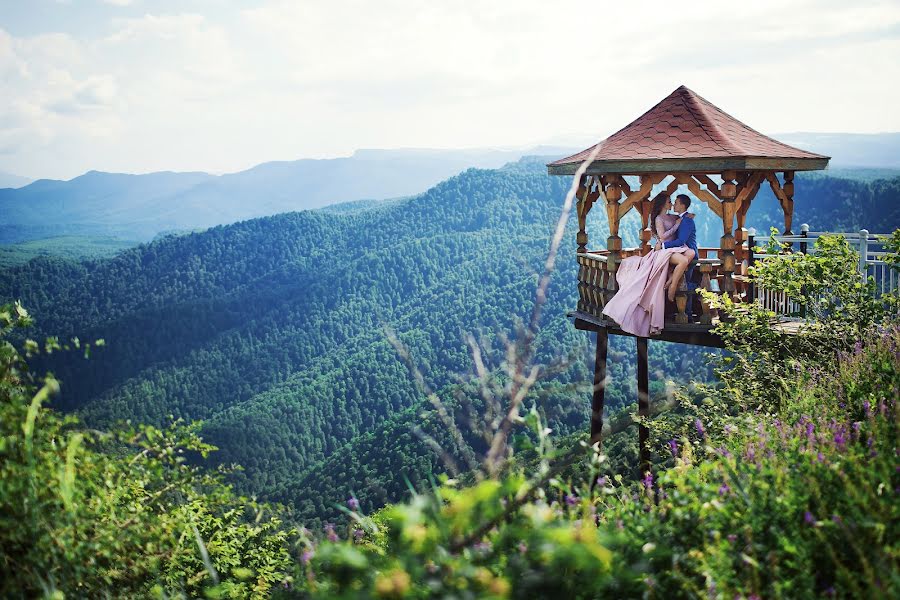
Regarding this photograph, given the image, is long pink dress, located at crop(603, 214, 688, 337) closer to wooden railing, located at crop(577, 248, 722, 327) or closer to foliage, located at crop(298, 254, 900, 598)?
wooden railing, located at crop(577, 248, 722, 327)

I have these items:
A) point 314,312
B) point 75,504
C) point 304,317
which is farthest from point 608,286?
point 304,317

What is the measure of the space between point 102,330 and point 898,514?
130 metres

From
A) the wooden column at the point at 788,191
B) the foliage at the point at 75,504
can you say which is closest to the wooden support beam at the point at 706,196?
the wooden column at the point at 788,191

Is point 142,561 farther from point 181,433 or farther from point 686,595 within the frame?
point 686,595

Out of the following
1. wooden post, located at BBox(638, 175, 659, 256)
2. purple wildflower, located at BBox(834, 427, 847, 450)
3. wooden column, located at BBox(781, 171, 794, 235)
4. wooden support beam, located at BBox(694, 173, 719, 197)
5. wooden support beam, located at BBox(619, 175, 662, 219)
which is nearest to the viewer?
purple wildflower, located at BBox(834, 427, 847, 450)

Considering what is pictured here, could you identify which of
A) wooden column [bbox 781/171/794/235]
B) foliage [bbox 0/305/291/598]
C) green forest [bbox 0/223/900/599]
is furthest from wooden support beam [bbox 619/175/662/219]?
foliage [bbox 0/305/291/598]

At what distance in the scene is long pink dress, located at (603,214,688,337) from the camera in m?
8.08

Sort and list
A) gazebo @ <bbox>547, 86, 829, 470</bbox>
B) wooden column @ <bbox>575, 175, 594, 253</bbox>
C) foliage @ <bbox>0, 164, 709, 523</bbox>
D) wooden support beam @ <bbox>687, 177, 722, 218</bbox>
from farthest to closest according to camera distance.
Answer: foliage @ <bbox>0, 164, 709, 523</bbox> → wooden column @ <bbox>575, 175, 594, 253</bbox> → wooden support beam @ <bbox>687, 177, 722, 218</bbox> → gazebo @ <bbox>547, 86, 829, 470</bbox>

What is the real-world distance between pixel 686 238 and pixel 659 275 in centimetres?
52

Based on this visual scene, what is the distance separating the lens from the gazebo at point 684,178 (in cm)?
814

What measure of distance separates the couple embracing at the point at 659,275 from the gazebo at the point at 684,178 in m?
0.20

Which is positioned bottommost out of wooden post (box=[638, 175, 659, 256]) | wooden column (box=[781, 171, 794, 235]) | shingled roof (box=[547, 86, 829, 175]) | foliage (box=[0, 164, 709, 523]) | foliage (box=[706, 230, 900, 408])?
foliage (box=[0, 164, 709, 523])

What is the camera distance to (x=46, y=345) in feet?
13.4

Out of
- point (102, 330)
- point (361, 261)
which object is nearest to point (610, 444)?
point (361, 261)
